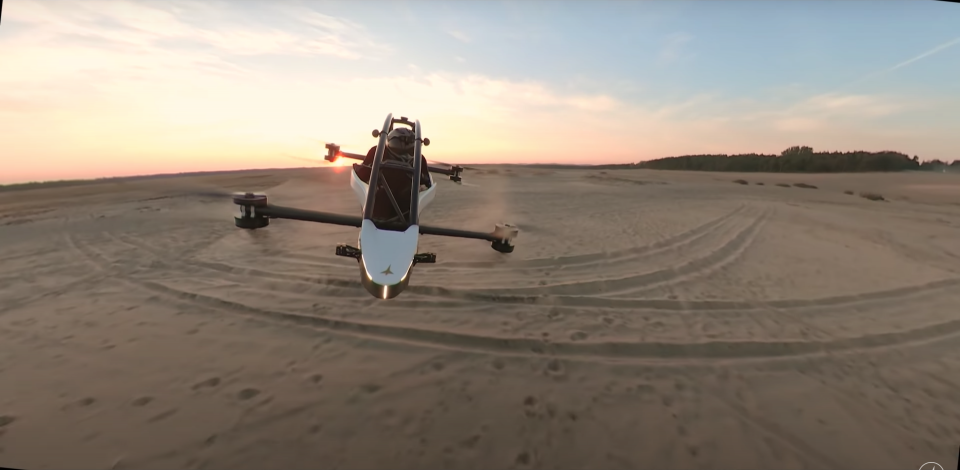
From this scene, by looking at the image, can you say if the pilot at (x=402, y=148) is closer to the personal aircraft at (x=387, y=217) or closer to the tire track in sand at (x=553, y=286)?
the personal aircraft at (x=387, y=217)

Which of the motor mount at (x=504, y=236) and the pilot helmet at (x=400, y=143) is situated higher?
the pilot helmet at (x=400, y=143)

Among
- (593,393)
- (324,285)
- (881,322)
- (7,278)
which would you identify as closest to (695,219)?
(881,322)

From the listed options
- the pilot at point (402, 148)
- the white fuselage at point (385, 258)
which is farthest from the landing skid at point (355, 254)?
the pilot at point (402, 148)

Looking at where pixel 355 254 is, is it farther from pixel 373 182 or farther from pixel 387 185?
pixel 387 185

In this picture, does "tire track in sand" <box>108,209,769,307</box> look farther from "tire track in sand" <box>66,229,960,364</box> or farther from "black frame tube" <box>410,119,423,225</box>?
"black frame tube" <box>410,119,423,225</box>

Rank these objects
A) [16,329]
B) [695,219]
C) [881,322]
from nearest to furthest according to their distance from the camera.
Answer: [16,329], [881,322], [695,219]

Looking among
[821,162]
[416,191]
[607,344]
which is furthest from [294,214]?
[821,162]

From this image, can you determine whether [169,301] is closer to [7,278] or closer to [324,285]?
[324,285]
